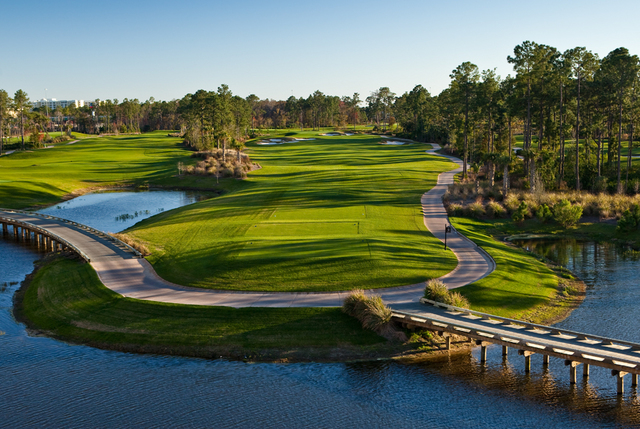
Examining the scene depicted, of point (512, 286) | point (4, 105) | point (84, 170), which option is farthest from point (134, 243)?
point (4, 105)

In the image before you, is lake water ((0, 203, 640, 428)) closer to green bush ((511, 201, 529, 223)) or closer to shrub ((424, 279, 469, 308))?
shrub ((424, 279, 469, 308))

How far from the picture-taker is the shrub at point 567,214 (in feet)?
171

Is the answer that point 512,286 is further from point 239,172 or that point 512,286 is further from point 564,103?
point 239,172

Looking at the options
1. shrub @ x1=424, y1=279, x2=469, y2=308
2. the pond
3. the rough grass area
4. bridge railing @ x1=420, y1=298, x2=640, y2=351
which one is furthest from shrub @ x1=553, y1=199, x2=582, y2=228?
the pond

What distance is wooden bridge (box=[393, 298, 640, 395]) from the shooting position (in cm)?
2203

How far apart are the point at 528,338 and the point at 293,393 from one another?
34.3 ft

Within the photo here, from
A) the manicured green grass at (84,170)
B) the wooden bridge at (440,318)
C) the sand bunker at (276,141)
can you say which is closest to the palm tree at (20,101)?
the manicured green grass at (84,170)

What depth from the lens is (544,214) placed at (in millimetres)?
53875

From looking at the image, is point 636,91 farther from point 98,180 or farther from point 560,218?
point 98,180

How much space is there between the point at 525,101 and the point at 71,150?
338 feet

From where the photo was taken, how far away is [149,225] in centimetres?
5388

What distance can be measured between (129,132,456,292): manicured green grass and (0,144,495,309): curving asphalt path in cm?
85

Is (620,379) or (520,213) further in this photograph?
(520,213)

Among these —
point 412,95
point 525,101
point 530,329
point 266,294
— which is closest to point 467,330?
point 530,329
